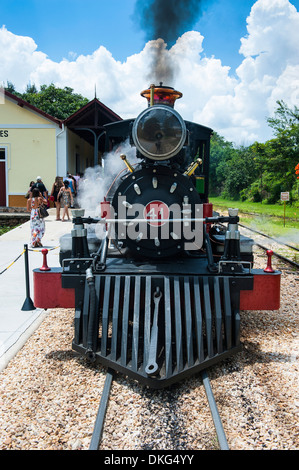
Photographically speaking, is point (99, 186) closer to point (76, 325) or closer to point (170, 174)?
point (170, 174)

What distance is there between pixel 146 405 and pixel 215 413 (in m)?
0.53

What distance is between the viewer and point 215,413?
2967 millimetres

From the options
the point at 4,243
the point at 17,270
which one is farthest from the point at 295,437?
the point at 4,243

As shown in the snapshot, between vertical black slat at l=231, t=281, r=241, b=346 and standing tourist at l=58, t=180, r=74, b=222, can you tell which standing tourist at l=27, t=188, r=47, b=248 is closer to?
standing tourist at l=58, t=180, r=74, b=222

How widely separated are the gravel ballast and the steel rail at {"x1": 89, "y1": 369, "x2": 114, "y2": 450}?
2.2 inches

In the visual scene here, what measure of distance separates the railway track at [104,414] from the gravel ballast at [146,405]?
0.17 feet

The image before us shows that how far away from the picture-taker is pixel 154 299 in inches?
146

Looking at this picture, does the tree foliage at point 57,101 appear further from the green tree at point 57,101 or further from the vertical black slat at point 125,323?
the vertical black slat at point 125,323

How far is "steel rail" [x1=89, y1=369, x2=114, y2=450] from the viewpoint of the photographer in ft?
8.73

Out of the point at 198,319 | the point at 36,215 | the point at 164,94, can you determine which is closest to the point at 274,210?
the point at 36,215

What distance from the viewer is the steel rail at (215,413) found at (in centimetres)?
265

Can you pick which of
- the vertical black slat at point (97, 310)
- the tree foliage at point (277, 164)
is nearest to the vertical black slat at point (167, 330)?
the vertical black slat at point (97, 310)

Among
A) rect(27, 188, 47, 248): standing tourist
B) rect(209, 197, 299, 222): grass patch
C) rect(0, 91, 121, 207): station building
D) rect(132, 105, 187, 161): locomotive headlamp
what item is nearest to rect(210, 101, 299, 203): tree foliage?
rect(209, 197, 299, 222): grass patch
